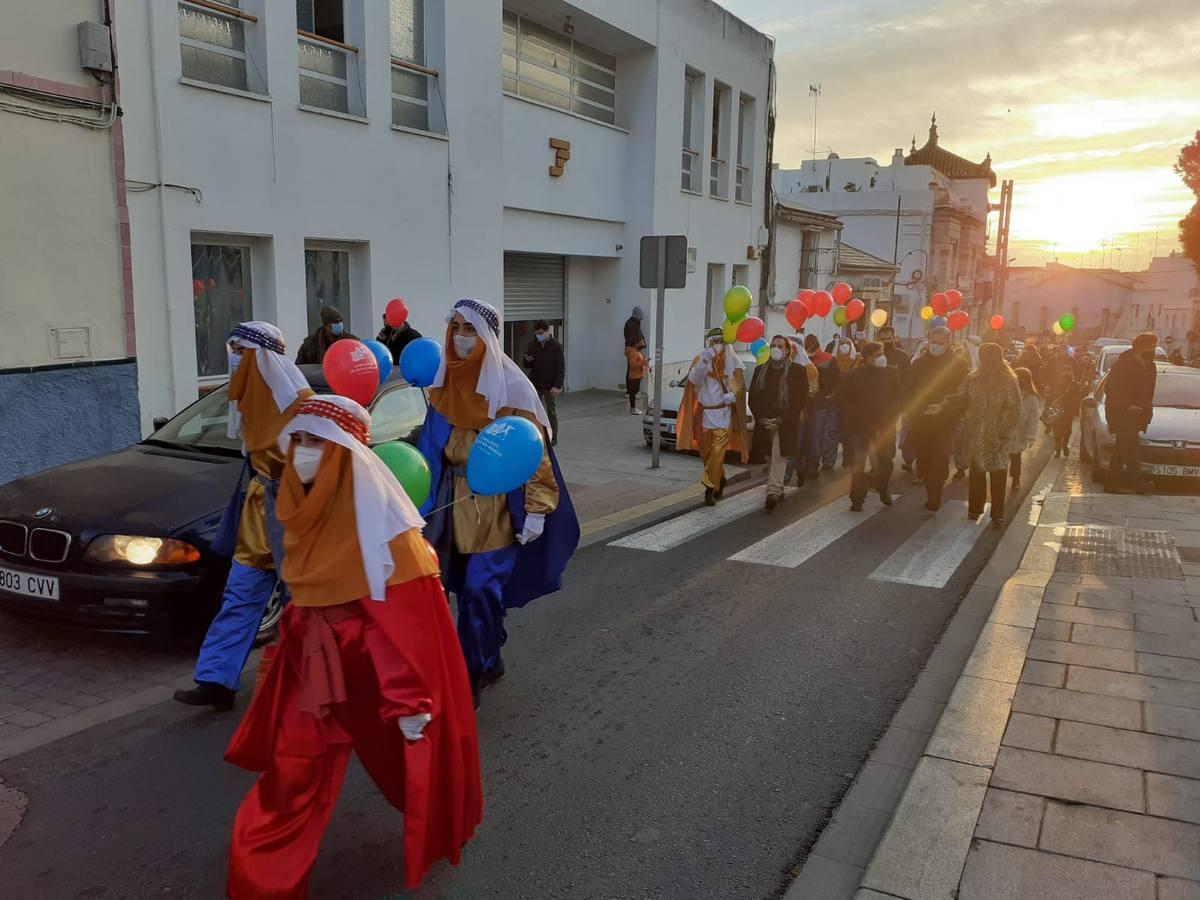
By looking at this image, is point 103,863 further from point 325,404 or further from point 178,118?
point 178,118

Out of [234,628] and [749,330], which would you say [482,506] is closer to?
[234,628]

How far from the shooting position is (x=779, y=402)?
9828 millimetres

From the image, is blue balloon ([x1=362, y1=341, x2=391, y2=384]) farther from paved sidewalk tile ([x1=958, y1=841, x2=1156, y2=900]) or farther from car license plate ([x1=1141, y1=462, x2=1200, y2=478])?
car license plate ([x1=1141, y1=462, x2=1200, y2=478])

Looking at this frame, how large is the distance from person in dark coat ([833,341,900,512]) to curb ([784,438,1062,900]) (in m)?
3.59

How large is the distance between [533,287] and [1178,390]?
10875 millimetres

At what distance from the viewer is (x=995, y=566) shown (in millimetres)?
7832

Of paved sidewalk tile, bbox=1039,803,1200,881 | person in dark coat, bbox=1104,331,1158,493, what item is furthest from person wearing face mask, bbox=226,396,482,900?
person in dark coat, bbox=1104,331,1158,493

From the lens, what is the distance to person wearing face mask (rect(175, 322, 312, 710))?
465cm

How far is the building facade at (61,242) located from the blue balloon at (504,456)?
20.4ft

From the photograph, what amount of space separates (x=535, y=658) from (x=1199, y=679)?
144 inches

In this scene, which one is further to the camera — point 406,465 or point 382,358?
point 382,358

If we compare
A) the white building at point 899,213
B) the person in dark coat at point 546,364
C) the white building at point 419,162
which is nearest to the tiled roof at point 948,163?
the white building at point 899,213

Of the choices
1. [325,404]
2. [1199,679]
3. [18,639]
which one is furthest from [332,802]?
[1199,679]

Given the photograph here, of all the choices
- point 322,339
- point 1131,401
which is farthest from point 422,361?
point 1131,401
